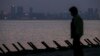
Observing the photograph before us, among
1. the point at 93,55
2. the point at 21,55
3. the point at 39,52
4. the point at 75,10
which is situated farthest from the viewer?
the point at 39,52

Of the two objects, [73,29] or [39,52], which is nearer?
[73,29]

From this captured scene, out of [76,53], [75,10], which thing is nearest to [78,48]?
[76,53]

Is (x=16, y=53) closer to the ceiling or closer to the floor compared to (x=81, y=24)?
closer to the floor

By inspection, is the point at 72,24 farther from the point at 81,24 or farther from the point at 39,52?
the point at 39,52

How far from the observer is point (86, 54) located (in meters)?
22.2

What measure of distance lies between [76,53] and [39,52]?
8901 millimetres

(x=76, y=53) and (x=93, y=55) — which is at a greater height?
(x=76, y=53)

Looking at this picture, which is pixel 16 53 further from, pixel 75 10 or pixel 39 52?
pixel 75 10

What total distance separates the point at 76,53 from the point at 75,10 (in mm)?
1661

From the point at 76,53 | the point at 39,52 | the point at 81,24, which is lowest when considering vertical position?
the point at 39,52

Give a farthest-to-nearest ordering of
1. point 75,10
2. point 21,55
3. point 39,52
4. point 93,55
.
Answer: point 39,52 < point 21,55 < point 93,55 < point 75,10

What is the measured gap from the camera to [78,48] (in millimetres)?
15859

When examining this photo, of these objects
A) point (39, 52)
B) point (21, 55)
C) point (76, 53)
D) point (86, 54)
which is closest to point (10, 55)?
point (21, 55)

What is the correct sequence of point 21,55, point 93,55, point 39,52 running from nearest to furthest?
point 93,55 < point 21,55 < point 39,52
